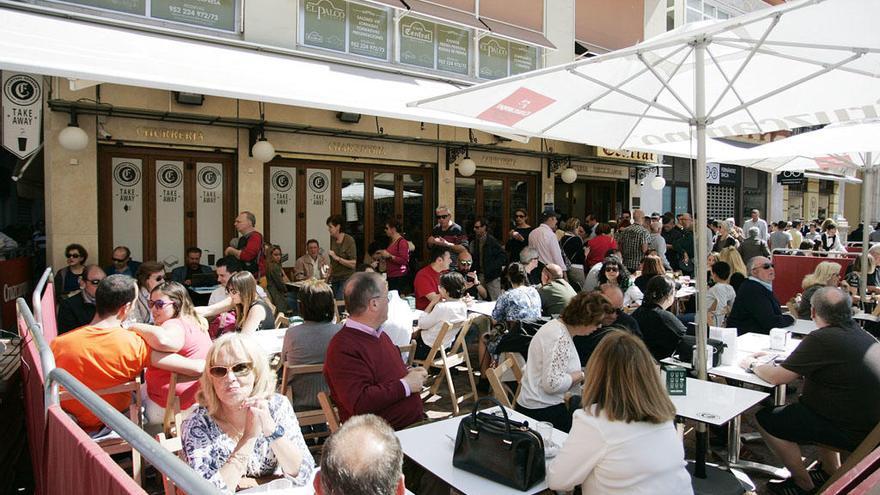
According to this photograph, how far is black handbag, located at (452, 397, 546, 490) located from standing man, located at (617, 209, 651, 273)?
7.85 meters

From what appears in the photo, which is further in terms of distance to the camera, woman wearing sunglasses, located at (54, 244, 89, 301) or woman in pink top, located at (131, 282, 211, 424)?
woman wearing sunglasses, located at (54, 244, 89, 301)

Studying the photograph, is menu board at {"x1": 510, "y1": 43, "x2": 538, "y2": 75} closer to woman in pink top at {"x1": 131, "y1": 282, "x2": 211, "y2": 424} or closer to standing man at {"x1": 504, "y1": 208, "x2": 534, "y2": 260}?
standing man at {"x1": 504, "y1": 208, "x2": 534, "y2": 260}

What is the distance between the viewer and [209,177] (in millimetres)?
8867

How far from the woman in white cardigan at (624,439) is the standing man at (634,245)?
7.71 meters

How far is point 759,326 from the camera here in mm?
5680

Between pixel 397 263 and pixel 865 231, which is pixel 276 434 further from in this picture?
pixel 865 231

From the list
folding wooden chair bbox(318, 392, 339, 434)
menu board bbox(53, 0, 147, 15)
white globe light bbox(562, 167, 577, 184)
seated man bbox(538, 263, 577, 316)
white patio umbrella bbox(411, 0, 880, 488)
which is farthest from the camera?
white globe light bbox(562, 167, 577, 184)

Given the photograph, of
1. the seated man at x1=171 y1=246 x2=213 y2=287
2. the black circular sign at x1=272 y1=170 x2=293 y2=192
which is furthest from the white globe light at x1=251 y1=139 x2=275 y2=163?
the seated man at x1=171 y1=246 x2=213 y2=287

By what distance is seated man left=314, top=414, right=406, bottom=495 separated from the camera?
1658mm

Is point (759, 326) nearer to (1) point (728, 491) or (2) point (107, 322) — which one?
(1) point (728, 491)

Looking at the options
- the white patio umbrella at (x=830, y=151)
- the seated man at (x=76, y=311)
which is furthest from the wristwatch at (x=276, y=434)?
the white patio umbrella at (x=830, y=151)

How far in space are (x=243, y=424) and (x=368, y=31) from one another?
8256 millimetres

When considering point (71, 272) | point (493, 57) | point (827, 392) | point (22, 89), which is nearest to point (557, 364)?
point (827, 392)

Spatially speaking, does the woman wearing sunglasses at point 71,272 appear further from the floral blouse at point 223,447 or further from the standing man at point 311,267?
the floral blouse at point 223,447
